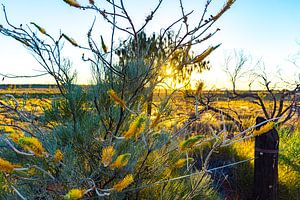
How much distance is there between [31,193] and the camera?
256 centimetres

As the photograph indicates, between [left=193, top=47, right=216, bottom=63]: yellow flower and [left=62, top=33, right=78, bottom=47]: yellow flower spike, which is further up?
[left=62, top=33, right=78, bottom=47]: yellow flower spike

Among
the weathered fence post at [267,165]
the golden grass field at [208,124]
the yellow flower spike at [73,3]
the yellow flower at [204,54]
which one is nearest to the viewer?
the yellow flower spike at [73,3]

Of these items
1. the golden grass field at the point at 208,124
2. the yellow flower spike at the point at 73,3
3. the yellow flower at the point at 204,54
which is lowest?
the golden grass field at the point at 208,124

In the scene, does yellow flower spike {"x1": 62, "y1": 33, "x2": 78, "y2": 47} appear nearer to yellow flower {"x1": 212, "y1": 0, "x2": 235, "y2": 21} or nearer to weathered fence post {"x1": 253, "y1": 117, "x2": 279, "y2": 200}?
yellow flower {"x1": 212, "y1": 0, "x2": 235, "y2": 21}

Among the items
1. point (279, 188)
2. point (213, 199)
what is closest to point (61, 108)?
point (213, 199)

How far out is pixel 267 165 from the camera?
4227 mm

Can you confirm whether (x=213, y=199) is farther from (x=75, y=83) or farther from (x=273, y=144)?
(x=75, y=83)

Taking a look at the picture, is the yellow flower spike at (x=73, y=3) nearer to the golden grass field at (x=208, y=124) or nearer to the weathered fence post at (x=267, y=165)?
the golden grass field at (x=208, y=124)

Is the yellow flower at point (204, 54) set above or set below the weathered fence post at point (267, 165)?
above

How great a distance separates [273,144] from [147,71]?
6.77ft

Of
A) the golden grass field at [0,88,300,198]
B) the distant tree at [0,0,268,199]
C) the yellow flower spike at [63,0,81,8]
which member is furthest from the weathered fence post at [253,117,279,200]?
the yellow flower spike at [63,0,81,8]

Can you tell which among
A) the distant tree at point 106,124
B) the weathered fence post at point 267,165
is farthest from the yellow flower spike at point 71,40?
the weathered fence post at point 267,165

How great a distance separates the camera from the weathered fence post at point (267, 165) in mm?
4203

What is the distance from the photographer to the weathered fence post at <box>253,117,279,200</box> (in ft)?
13.8
